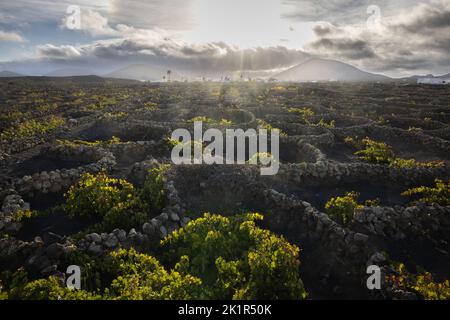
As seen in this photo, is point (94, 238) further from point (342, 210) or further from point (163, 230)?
point (342, 210)

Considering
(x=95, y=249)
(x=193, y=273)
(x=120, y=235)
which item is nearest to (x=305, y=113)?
(x=120, y=235)

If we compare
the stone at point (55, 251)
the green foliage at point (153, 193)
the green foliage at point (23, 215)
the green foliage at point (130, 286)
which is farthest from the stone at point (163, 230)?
the green foliage at point (23, 215)

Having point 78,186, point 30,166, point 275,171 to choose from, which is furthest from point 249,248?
point 30,166

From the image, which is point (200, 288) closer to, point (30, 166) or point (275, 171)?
point (275, 171)

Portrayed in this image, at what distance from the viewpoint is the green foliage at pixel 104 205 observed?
47.2 ft

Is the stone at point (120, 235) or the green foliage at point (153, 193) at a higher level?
the green foliage at point (153, 193)

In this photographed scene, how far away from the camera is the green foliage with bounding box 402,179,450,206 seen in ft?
54.6

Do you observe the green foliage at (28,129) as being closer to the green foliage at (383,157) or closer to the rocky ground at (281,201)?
the rocky ground at (281,201)

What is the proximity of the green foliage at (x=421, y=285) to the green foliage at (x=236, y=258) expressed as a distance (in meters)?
3.05

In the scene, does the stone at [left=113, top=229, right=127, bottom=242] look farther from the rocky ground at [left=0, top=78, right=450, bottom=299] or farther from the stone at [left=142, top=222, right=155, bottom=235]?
the stone at [left=142, top=222, right=155, bottom=235]

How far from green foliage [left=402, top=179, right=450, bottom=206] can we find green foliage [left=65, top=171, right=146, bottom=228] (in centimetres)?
1440

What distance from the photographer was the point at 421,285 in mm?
10203

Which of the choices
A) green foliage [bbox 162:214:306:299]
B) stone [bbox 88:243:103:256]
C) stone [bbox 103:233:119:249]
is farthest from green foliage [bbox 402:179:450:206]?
stone [bbox 88:243:103:256]

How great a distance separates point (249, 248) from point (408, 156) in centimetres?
2223
